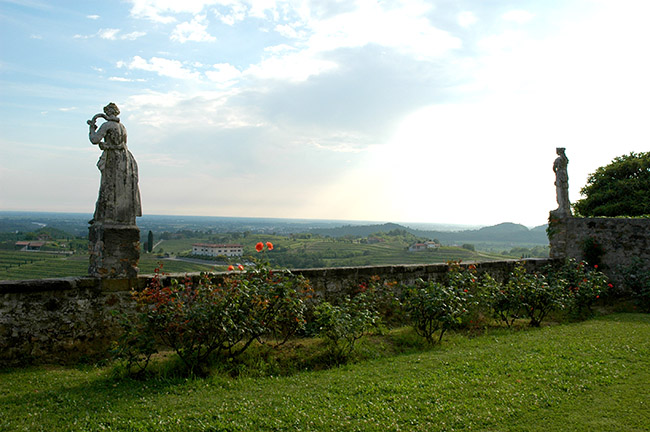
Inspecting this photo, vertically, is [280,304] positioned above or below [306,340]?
above

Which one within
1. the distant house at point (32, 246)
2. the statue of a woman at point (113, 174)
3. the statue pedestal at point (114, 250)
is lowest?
the distant house at point (32, 246)

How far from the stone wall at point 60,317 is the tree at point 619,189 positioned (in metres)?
15.8

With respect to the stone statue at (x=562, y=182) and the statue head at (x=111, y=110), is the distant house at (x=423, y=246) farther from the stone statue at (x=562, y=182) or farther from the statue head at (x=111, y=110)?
the statue head at (x=111, y=110)

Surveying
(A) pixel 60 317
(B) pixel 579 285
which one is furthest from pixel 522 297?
(A) pixel 60 317

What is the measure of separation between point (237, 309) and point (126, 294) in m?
1.79

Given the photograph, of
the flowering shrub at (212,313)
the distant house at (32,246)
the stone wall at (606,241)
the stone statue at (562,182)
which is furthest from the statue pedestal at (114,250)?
the distant house at (32,246)

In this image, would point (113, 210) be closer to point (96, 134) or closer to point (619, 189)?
point (96, 134)

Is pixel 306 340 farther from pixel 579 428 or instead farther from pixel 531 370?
pixel 579 428

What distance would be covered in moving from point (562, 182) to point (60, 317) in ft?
39.4

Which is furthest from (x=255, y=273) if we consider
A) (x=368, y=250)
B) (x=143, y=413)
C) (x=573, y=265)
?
(x=368, y=250)

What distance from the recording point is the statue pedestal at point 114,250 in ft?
18.1

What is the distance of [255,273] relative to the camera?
5.70m

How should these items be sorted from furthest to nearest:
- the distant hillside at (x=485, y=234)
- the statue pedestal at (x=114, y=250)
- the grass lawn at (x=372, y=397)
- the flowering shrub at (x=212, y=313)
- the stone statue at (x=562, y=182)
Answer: the distant hillside at (x=485, y=234) → the stone statue at (x=562, y=182) → the statue pedestal at (x=114, y=250) → the flowering shrub at (x=212, y=313) → the grass lawn at (x=372, y=397)

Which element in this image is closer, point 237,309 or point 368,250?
point 237,309
